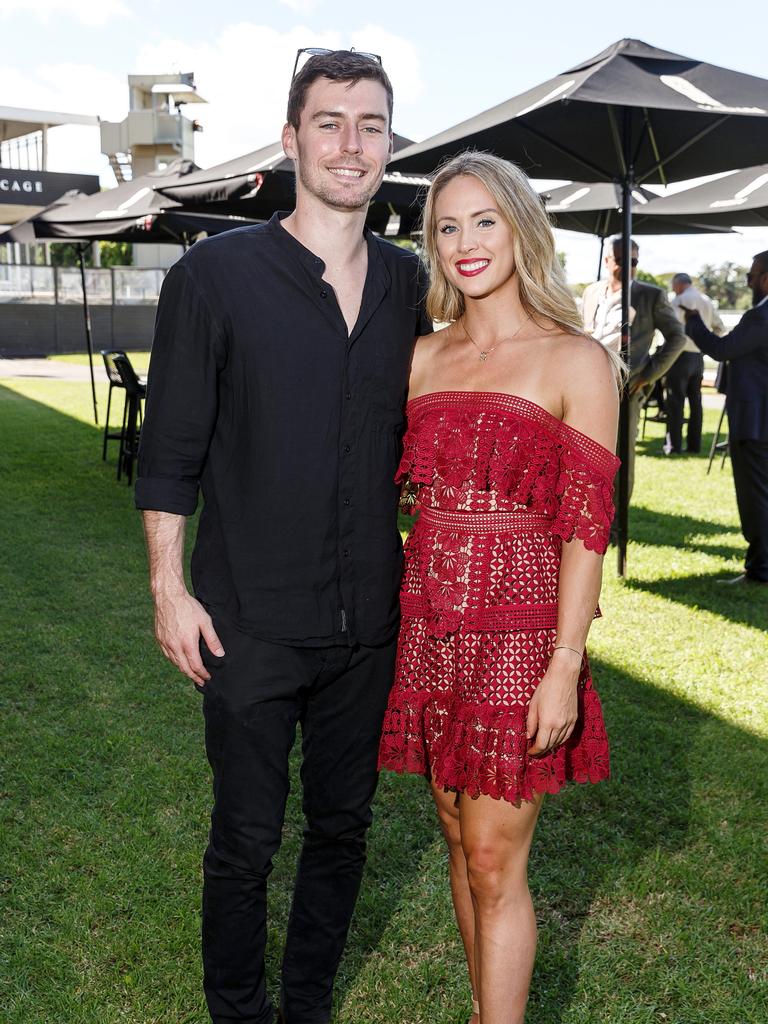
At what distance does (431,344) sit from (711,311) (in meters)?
10.5

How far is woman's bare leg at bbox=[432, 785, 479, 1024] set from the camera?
87.1 inches

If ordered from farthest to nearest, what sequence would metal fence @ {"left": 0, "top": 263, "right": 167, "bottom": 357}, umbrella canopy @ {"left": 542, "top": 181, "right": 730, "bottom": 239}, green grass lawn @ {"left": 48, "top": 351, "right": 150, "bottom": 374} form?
metal fence @ {"left": 0, "top": 263, "right": 167, "bottom": 357}
green grass lawn @ {"left": 48, "top": 351, "right": 150, "bottom": 374}
umbrella canopy @ {"left": 542, "top": 181, "right": 730, "bottom": 239}

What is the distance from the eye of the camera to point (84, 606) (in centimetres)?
574

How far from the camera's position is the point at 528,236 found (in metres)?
2.15

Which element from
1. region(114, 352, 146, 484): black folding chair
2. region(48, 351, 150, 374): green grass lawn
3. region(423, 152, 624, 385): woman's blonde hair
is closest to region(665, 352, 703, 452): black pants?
region(114, 352, 146, 484): black folding chair

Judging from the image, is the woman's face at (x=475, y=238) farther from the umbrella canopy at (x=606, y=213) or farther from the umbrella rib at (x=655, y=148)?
the umbrella canopy at (x=606, y=213)

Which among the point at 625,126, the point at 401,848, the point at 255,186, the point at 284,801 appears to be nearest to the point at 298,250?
the point at 284,801

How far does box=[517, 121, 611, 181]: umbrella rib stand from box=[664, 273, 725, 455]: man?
573 centimetres

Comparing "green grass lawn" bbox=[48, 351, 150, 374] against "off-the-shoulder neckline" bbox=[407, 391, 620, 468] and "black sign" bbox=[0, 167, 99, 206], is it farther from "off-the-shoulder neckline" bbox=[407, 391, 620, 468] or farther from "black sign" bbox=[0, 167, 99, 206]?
"off-the-shoulder neckline" bbox=[407, 391, 620, 468]

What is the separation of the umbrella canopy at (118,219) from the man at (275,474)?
349 inches

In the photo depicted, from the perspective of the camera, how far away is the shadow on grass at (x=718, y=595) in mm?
5863

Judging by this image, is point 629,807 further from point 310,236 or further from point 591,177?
point 591,177

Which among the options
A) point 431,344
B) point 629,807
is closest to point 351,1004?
point 629,807

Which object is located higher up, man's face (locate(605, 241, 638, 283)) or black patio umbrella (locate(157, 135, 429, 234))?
black patio umbrella (locate(157, 135, 429, 234))
